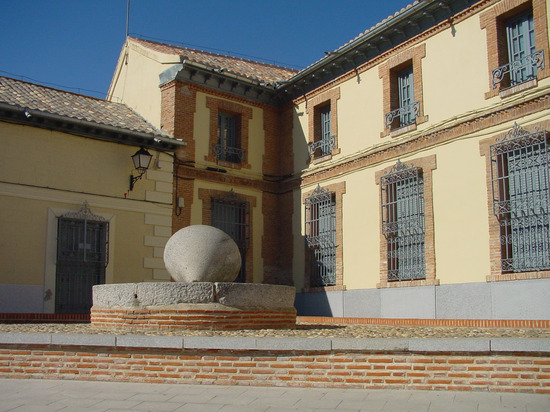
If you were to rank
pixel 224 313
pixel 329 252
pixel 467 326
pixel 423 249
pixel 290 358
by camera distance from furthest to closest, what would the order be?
pixel 329 252
pixel 423 249
pixel 467 326
pixel 224 313
pixel 290 358

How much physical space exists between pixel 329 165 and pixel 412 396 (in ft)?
38.4

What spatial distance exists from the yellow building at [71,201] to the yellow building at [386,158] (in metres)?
1.38

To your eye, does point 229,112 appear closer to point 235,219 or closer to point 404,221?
point 235,219

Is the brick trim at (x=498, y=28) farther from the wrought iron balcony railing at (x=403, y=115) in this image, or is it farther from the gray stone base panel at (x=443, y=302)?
the gray stone base panel at (x=443, y=302)

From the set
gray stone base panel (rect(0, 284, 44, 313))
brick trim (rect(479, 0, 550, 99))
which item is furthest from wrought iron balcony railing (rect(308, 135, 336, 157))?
gray stone base panel (rect(0, 284, 44, 313))

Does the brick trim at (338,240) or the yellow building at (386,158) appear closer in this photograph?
the yellow building at (386,158)

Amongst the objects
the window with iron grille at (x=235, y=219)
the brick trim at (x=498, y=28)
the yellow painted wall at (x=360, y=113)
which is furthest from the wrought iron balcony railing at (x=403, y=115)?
the window with iron grille at (x=235, y=219)

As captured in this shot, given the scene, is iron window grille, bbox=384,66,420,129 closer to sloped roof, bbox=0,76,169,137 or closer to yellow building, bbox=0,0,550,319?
yellow building, bbox=0,0,550,319

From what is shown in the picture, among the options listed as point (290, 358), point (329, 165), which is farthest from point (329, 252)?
point (290, 358)

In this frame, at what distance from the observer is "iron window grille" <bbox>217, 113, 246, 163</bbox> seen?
61.4 feet

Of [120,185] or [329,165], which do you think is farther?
[329,165]

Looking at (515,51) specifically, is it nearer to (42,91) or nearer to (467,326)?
(467,326)

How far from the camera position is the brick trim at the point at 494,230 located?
12312 mm

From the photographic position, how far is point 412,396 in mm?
6449
